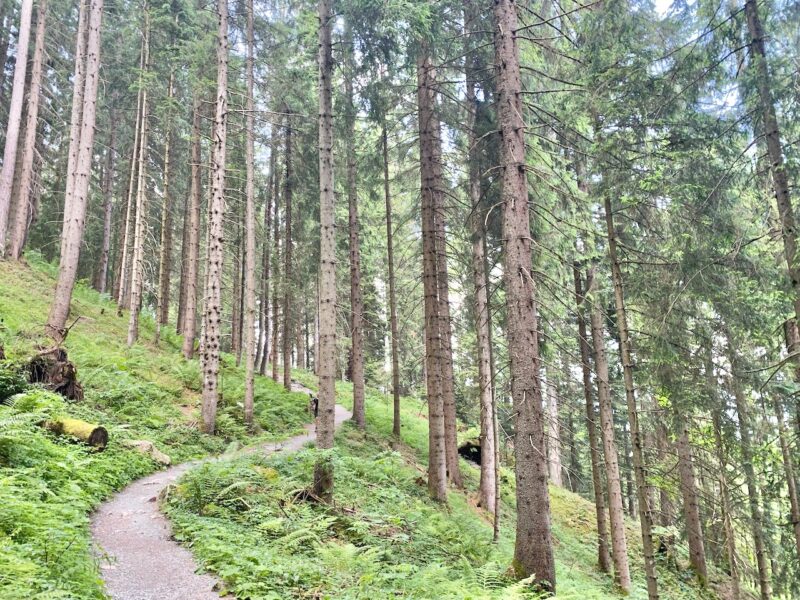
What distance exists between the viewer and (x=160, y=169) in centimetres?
2291

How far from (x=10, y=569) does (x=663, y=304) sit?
9467 millimetres

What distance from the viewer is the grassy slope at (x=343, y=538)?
4.98 m

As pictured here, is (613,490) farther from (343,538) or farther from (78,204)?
(78,204)

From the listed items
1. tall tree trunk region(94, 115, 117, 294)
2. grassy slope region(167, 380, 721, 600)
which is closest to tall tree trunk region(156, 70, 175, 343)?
tall tree trunk region(94, 115, 117, 294)

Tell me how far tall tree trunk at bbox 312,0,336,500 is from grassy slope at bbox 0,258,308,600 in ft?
10.7

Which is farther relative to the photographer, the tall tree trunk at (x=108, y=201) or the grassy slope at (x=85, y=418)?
the tall tree trunk at (x=108, y=201)

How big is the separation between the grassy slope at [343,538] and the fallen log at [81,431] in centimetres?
200

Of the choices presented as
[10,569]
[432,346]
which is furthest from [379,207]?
[10,569]

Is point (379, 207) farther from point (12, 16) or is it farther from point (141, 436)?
point (12, 16)

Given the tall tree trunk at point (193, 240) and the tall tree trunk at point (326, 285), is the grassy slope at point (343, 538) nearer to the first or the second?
the tall tree trunk at point (326, 285)

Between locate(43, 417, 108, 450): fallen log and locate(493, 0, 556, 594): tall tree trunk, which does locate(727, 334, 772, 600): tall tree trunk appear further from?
locate(43, 417, 108, 450): fallen log

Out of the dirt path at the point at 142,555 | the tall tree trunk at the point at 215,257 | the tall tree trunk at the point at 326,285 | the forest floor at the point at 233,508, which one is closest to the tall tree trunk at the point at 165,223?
the forest floor at the point at 233,508

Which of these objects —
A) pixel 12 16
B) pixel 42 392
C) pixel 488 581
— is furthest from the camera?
pixel 12 16

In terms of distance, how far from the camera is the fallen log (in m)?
8.05
